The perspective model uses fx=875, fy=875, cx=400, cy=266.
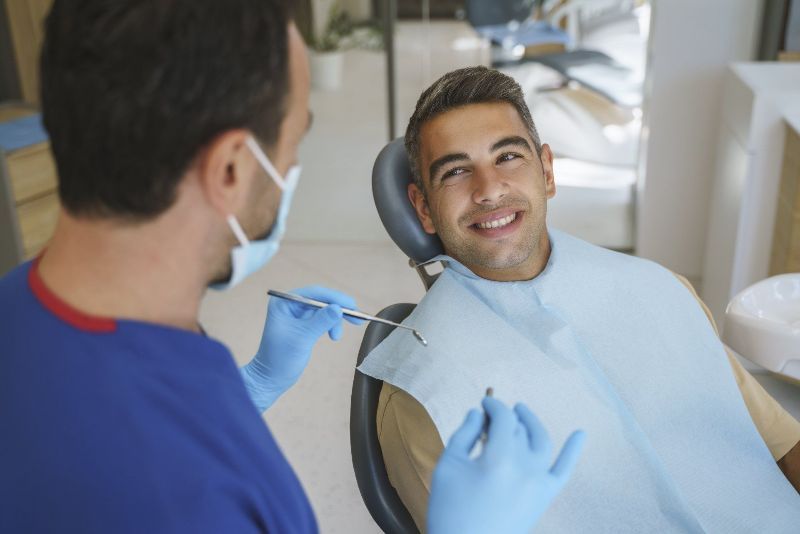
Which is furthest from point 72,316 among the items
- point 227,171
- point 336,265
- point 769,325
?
point 336,265

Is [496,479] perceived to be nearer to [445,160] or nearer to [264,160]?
[264,160]

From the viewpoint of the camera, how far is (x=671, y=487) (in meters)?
1.27

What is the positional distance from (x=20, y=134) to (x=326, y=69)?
114cm

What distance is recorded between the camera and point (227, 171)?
77cm

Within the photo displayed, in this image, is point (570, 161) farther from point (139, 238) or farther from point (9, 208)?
point (139, 238)

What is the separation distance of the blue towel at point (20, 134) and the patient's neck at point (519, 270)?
2.13 meters

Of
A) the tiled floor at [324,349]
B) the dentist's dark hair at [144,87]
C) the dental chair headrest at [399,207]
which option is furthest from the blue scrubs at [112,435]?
the tiled floor at [324,349]

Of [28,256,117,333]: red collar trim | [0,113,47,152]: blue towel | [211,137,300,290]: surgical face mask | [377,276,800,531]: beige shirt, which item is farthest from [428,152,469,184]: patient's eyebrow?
[0,113,47,152]: blue towel

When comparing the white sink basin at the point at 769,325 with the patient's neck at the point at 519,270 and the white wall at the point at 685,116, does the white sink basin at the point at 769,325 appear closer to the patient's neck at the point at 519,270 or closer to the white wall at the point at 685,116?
the patient's neck at the point at 519,270

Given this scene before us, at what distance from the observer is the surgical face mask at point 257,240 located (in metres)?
0.79

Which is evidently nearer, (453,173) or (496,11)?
(453,173)

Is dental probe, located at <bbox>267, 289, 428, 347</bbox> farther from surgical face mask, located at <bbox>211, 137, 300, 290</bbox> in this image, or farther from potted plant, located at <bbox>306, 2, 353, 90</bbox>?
potted plant, located at <bbox>306, 2, 353, 90</bbox>

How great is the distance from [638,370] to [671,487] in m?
0.20

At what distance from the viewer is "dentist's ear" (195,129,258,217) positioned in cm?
74
